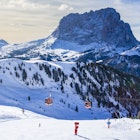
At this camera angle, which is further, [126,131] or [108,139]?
[126,131]

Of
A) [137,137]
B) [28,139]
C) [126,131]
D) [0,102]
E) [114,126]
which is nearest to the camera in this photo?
[28,139]

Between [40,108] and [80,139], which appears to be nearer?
[80,139]

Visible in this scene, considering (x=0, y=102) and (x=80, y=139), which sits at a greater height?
(x=80, y=139)

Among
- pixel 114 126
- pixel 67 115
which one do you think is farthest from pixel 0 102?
pixel 114 126

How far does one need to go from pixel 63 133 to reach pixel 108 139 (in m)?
4.93

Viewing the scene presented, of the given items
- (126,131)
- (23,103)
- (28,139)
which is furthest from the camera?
(23,103)

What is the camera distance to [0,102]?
175 meters

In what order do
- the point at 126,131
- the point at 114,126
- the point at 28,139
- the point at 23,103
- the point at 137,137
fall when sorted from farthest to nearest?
the point at 23,103 → the point at 114,126 → the point at 126,131 → the point at 137,137 → the point at 28,139

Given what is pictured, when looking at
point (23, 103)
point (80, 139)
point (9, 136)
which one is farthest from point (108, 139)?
point (23, 103)

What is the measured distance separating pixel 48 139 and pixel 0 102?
145 m

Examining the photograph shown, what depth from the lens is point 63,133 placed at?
3700 cm

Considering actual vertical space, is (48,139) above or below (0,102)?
above

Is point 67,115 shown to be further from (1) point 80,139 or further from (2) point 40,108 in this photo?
(1) point 80,139

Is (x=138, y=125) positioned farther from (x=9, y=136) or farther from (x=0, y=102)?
(x=0, y=102)
